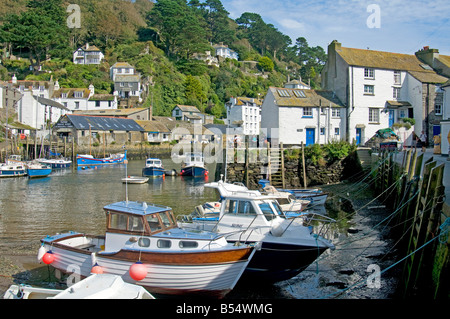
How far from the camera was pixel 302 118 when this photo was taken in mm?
33906

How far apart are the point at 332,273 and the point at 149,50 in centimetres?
11240

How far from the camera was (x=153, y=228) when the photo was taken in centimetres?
1104

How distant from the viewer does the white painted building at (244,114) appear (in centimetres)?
8850

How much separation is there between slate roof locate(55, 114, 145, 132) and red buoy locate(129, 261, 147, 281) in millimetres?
62003

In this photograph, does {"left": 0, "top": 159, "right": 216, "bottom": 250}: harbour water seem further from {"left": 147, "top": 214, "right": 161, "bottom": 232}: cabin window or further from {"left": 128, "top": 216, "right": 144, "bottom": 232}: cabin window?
{"left": 147, "top": 214, "right": 161, "bottom": 232}: cabin window

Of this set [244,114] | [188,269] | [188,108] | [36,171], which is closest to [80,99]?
[188,108]

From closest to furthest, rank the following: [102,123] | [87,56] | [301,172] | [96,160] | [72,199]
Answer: [72,199]
[301,172]
[96,160]
[102,123]
[87,56]

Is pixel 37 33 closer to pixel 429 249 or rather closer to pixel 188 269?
pixel 188 269

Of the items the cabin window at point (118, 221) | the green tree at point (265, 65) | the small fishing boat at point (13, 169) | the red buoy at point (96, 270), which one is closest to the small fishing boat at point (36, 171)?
the small fishing boat at point (13, 169)

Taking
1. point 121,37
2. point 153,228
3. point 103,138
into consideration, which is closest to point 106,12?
point 121,37

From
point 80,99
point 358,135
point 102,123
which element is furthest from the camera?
point 80,99

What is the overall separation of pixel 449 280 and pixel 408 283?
82.9 inches

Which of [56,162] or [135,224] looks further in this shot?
[56,162]
